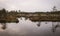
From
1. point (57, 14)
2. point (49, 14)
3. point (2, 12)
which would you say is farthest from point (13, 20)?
point (57, 14)

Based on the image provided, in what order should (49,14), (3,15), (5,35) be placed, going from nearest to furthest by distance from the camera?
(5,35), (3,15), (49,14)

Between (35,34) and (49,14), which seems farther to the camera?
(49,14)

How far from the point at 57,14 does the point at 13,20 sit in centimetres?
548

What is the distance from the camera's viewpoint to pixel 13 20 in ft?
46.4

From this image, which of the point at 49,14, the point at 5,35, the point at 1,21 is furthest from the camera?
the point at 49,14

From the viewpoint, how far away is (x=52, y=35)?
902 cm

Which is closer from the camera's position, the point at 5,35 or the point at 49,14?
the point at 5,35

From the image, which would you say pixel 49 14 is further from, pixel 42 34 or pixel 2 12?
pixel 42 34

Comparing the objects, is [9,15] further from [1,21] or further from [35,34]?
[35,34]

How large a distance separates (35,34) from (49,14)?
7596 millimetres

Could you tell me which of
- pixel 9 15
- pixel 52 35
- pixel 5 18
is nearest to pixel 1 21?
pixel 5 18

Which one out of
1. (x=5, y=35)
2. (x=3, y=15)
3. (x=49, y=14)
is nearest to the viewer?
(x=5, y=35)

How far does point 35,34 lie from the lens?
9125 mm

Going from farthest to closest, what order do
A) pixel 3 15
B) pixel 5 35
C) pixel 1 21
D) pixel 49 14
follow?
pixel 49 14, pixel 3 15, pixel 1 21, pixel 5 35
